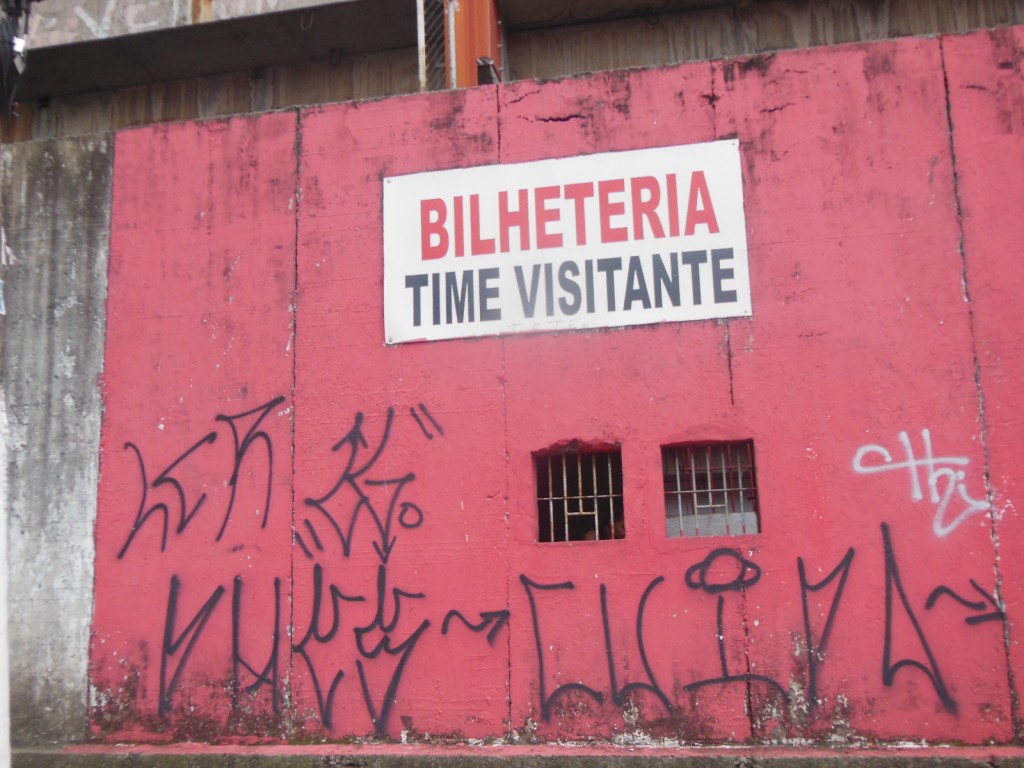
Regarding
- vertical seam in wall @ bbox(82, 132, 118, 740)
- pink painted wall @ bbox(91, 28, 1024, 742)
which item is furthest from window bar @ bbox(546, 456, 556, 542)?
vertical seam in wall @ bbox(82, 132, 118, 740)

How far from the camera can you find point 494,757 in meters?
6.70

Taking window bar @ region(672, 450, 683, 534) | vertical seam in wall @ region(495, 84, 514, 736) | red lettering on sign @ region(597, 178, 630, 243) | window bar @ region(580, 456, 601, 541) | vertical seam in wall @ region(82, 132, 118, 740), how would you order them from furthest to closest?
vertical seam in wall @ region(82, 132, 118, 740)
red lettering on sign @ region(597, 178, 630, 243)
window bar @ region(580, 456, 601, 541)
window bar @ region(672, 450, 683, 534)
vertical seam in wall @ region(495, 84, 514, 736)

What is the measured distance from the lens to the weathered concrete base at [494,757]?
6.31 meters

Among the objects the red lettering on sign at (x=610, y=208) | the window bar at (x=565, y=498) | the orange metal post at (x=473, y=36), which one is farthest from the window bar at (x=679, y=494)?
the orange metal post at (x=473, y=36)

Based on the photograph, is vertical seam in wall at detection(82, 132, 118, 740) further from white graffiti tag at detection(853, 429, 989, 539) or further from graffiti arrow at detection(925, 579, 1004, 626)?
graffiti arrow at detection(925, 579, 1004, 626)

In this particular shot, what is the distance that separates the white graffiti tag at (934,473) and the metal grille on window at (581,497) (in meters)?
1.57

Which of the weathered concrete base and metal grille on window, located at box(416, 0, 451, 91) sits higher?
metal grille on window, located at box(416, 0, 451, 91)

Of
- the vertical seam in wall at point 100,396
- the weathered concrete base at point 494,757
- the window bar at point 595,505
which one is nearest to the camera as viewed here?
the weathered concrete base at point 494,757

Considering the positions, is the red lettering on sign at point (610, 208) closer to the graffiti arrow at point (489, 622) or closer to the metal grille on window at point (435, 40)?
the metal grille on window at point (435, 40)

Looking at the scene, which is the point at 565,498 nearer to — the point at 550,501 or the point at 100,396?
the point at 550,501

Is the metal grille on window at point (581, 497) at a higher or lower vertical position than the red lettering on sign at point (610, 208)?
lower

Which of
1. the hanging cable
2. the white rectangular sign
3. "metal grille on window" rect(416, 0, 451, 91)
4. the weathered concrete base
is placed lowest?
the weathered concrete base

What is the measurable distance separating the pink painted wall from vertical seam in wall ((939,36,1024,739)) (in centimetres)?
2

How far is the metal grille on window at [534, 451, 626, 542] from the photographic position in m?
7.22
